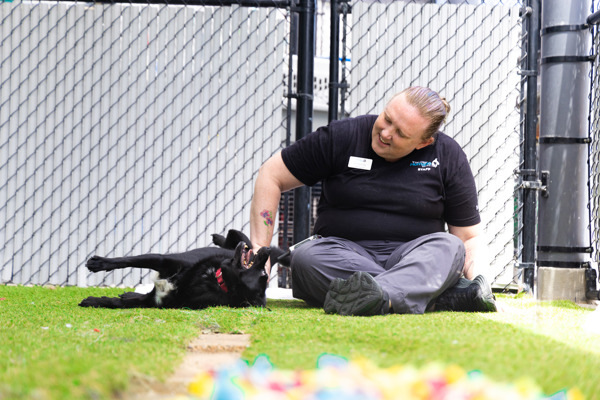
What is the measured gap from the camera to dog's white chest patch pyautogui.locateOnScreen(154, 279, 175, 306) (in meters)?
2.71

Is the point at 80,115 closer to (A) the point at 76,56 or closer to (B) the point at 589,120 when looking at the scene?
(A) the point at 76,56

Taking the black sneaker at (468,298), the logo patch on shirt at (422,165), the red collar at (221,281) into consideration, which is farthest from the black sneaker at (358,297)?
the logo patch on shirt at (422,165)

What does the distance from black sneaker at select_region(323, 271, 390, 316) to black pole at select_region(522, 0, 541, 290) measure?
1.52 m

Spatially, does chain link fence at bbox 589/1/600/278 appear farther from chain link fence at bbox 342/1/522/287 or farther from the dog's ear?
the dog's ear

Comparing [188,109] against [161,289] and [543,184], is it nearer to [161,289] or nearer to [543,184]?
[161,289]

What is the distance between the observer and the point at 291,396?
0.94 metres

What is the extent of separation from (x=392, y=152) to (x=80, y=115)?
1.91 metres

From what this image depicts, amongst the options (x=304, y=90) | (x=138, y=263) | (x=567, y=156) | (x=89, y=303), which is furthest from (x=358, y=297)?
(x=304, y=90)

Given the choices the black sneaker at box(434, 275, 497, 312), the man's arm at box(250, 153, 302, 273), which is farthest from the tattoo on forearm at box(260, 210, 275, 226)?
the black sneaker at box(434, 275, 497, 312)

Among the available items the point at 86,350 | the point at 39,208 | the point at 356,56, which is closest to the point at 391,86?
the point at 356,56

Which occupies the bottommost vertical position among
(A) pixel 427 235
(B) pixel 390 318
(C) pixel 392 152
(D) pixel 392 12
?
(B) pixel 390 318

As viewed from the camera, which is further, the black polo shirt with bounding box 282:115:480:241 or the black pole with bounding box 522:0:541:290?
the black pole with bounding box 522:0:541:290

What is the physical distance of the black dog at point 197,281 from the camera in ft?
8.82

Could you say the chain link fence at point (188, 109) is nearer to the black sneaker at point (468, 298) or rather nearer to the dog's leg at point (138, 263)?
the dog's leg at point (138, 263)
